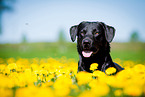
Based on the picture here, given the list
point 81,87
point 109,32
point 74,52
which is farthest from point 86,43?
point 74,52

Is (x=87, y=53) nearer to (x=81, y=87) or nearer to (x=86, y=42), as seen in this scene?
(x=86, y=42)

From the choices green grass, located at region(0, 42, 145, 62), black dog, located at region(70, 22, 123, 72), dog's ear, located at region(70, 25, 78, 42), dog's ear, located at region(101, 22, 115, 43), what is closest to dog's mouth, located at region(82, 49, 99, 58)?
black dog, located at region(70, 22, 123, 72)

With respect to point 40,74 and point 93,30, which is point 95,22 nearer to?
point 93,30

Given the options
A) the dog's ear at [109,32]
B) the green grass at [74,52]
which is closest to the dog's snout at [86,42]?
the dog's ear at [109,32]

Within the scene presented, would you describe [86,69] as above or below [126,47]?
above

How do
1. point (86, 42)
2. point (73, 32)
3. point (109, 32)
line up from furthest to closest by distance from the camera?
point (73, 32)
point (109, 32)
point (86, 42)

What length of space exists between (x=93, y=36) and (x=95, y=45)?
24cm

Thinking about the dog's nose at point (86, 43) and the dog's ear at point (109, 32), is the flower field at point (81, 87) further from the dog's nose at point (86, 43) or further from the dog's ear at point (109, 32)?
the dog's ear at point (109, 32)

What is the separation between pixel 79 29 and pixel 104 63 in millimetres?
1120

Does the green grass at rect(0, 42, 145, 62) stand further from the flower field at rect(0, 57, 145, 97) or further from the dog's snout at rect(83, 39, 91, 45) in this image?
the flower field at rect(0, 57, 145, 97)

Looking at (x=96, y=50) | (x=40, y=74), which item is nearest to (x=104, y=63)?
(x=96, y=50)

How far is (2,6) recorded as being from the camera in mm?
21812

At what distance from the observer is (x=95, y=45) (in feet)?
11.5

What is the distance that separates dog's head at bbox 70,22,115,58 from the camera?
350cm
